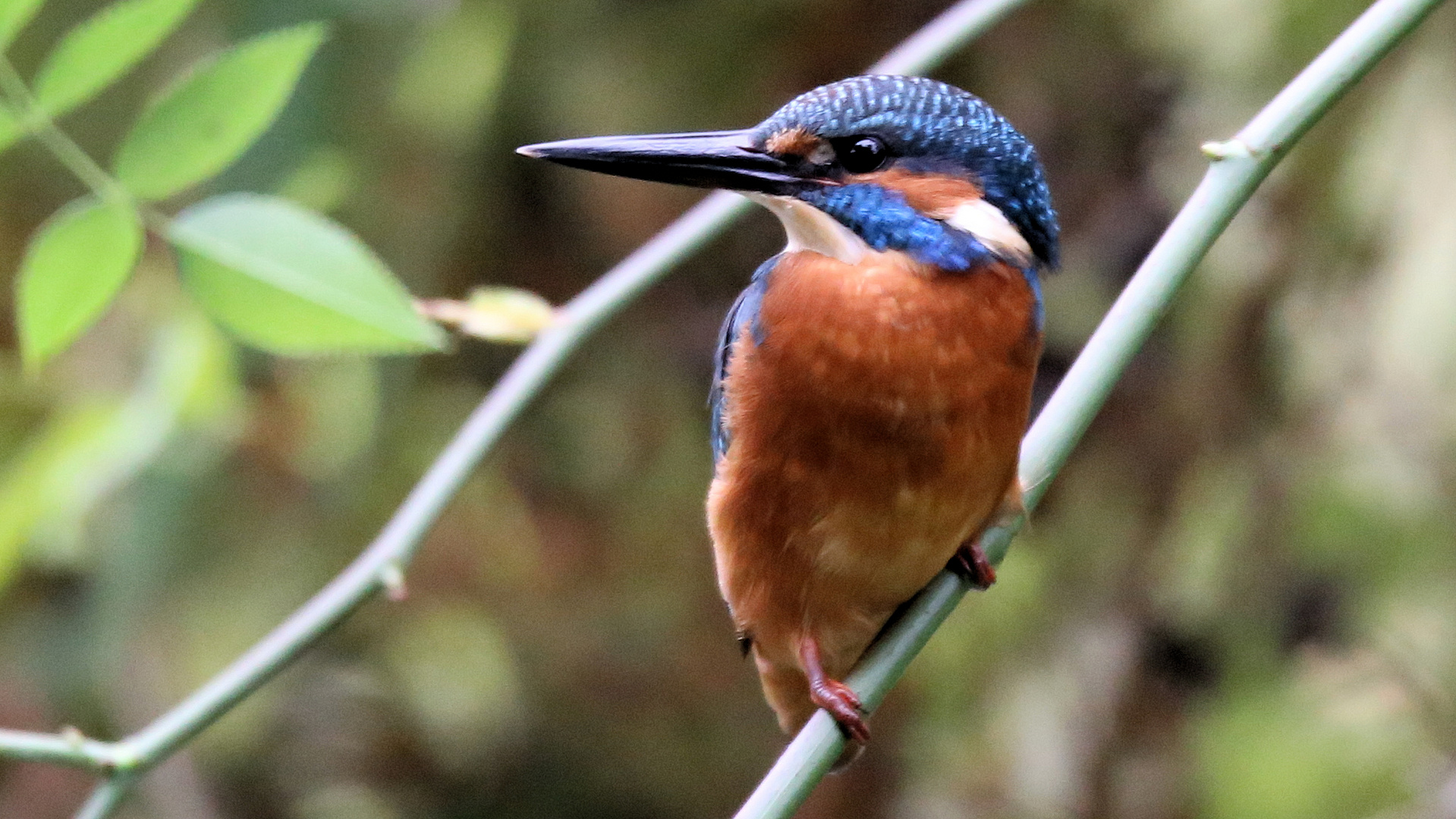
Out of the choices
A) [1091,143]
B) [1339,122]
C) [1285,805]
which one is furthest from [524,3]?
[1285,805]

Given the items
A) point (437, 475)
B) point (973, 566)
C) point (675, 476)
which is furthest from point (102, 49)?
point (675, 476)

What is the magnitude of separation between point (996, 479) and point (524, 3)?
123 cm

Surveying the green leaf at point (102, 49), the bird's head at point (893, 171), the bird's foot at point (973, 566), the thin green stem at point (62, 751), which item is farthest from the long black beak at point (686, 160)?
the thin green stem at point (62, 751)

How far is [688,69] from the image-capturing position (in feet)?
7.44

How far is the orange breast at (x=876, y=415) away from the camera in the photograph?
1234 millimetres

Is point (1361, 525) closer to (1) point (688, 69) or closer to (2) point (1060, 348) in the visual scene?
(2) point (1060, 348)

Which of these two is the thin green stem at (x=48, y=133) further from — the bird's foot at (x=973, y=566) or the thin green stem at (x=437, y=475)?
the bird's foot at (x=973, y=566)

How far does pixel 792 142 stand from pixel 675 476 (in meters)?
1.37

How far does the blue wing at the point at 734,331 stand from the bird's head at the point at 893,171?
2.4 inches

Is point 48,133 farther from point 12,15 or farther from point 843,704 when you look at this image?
point 843,704

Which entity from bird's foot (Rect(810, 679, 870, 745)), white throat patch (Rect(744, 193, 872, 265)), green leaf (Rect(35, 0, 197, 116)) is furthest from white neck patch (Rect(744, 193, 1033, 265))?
green leaf (Rect(35, 0, 197, 116))

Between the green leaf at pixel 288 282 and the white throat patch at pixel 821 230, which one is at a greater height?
the green leaf at pixel 288 282

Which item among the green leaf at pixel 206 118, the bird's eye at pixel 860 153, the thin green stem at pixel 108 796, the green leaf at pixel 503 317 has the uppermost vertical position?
the green leaf at pixel 206 118

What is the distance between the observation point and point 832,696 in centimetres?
124
